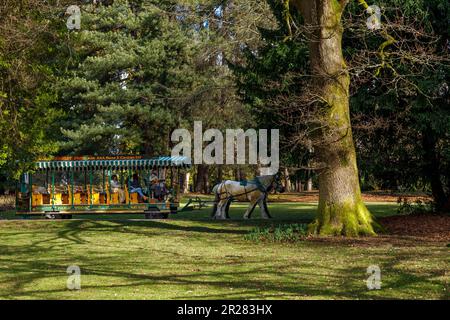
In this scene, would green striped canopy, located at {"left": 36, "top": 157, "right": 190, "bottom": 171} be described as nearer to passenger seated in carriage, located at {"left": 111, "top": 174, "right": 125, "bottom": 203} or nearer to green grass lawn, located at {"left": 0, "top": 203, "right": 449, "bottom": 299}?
passenger seated in carriage, located at {"left": 111, "top": 174, "right": 125, "bottom": 203}

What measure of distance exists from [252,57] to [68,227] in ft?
31.4

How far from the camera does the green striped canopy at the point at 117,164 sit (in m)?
28.9

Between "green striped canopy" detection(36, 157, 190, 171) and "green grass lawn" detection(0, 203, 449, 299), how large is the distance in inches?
293

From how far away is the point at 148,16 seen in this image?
4312 cm

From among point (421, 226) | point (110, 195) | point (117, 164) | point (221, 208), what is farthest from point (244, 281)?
point (117, 164)

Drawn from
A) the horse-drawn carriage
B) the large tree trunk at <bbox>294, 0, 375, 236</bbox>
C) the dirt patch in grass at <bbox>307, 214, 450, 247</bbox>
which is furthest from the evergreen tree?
the large tree trunk at <bbox>294, 0, 375, 236</bbox>

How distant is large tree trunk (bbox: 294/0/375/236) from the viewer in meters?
18.9

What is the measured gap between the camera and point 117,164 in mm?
29156

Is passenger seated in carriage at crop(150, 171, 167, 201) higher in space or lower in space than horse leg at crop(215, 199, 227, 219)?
higher

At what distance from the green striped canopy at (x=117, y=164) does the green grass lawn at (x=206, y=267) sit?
293 inches

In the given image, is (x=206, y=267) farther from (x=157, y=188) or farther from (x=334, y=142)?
(x=157, y=188)

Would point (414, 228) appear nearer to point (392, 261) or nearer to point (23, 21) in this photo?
A: point (392, 261)

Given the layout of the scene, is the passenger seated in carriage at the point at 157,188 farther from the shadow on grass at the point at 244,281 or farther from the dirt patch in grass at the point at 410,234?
the shadow on grass at the point at 244,281

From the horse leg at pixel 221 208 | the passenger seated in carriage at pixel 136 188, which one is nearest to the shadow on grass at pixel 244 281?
the horse leg at pixel 221 208
